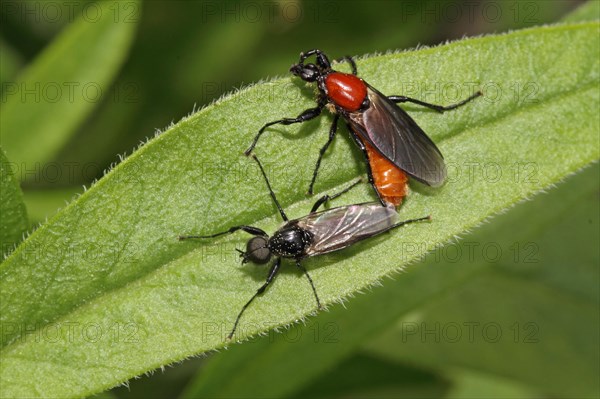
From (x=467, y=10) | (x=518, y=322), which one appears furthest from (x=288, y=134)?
(x=467, y=10)

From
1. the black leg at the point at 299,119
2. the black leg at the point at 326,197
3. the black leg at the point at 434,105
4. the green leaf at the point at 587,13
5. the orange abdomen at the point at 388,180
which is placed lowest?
the black leg at the point at 326,197

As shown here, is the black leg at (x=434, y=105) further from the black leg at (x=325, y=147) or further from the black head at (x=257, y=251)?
the black head at (x=257, y=251)

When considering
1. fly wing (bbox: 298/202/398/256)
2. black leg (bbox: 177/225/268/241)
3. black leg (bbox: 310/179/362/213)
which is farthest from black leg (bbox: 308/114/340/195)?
black leg (bbox: 177/225/268/241)

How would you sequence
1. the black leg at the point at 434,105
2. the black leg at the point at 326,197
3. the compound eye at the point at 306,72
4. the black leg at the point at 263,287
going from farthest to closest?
the compound eye at the point at 306,72, the black leg at the point at 326,197, the black leg at the point at 434,105, the black leg at the point at 263,287

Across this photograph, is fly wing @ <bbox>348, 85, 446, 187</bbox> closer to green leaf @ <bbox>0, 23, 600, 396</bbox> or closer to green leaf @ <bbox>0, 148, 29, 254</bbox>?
green leaf @ <bbox>0, 23, 600, 396</bbox>

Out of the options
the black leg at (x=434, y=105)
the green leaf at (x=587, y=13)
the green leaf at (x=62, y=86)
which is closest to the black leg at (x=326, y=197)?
the black leg at (x=434, y=105)

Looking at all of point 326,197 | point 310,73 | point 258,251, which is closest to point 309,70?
point 310,73
